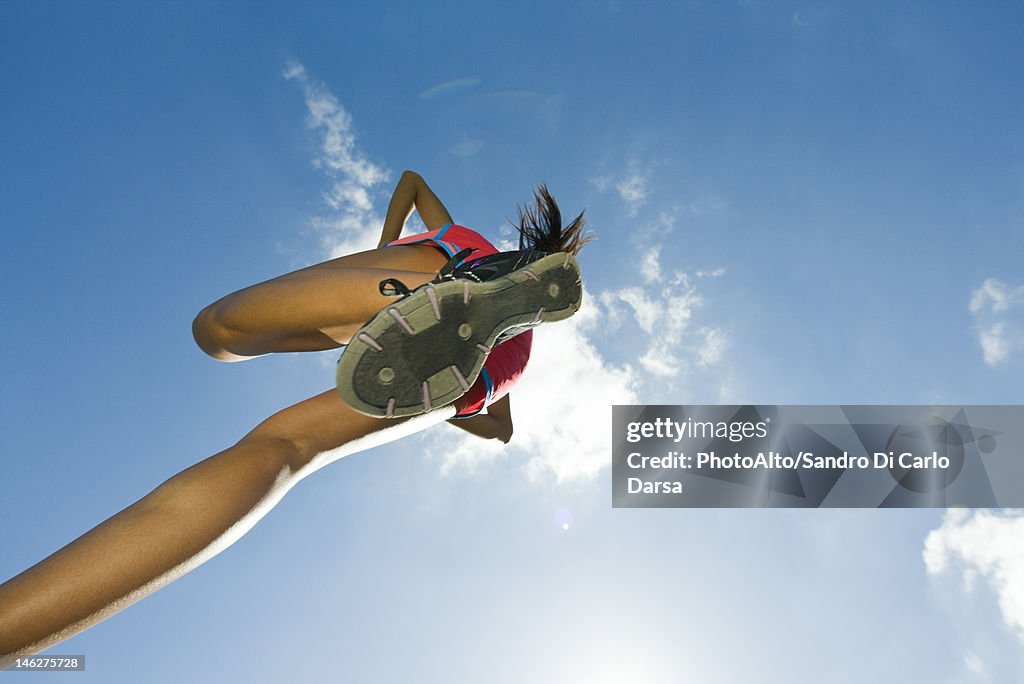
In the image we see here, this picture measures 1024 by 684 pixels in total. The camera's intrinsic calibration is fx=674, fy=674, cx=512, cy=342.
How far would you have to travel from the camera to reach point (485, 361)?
234 cm

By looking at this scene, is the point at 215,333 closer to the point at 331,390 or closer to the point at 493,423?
the point at 331,390

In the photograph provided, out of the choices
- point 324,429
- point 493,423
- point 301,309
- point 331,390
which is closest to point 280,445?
point 324,429

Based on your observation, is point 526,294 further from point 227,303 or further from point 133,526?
point 133,526

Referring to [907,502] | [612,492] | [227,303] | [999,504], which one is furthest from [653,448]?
[227,303]

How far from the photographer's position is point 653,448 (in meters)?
8.80

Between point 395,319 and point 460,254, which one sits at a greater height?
point 460,254

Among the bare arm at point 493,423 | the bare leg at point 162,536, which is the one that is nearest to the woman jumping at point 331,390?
the bare leg at point 162,536

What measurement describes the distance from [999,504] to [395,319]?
414 inches

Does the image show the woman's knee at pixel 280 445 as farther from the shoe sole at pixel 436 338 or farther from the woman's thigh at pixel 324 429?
the shoe sole at pixel 436 338

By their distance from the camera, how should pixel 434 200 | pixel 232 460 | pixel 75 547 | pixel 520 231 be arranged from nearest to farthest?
pixel 75 547 < pixel 232 460 < pixel 520 231 < pixel 434 200

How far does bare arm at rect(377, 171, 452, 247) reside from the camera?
2971 millimetres

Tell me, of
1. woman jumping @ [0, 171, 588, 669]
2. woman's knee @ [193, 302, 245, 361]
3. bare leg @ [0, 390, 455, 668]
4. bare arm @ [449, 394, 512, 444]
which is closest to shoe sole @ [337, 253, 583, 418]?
woman jumping @ [0, 171, 588, 669]

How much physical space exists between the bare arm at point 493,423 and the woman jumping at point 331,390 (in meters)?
0.44

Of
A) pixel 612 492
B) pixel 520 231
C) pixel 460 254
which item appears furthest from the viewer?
pixel 612 492
